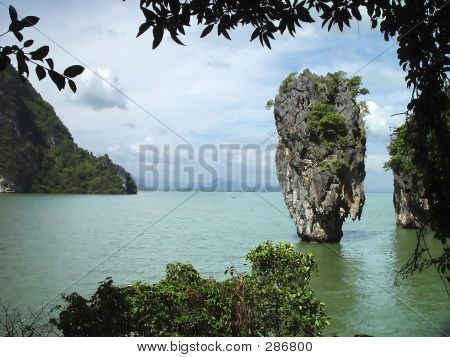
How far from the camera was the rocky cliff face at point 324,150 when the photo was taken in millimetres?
22281

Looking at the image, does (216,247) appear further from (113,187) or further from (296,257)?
(113,187)

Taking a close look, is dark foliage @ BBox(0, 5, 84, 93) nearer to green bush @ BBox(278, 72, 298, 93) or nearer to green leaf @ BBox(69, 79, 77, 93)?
green leaf @ BBox(69, 79, 77, 93)

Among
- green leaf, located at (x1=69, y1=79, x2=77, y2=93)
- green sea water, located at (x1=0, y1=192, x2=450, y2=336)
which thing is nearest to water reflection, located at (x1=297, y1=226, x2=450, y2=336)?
green sea water, located at (x1=0, y1=192, x2=450, y2=336)

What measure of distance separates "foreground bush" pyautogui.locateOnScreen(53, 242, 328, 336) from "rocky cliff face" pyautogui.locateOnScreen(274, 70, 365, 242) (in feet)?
55.0

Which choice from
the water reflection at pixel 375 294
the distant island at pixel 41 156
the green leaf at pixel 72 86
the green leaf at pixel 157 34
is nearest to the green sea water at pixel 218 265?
the water reflection at pixel 375 294

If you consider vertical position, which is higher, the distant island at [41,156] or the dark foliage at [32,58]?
the distant island at [41,156]

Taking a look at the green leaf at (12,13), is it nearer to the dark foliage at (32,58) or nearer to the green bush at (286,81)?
the dark foliage at (32,58)

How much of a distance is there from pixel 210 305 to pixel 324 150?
18.2 meters

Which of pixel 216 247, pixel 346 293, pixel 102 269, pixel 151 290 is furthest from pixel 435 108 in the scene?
pixel 216 247

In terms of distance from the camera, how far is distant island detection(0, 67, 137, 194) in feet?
246

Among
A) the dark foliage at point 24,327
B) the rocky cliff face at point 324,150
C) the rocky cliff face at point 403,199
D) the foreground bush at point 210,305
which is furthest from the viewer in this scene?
the rocky cliff face at point 403,199

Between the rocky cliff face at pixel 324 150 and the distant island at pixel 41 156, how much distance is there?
5870cm

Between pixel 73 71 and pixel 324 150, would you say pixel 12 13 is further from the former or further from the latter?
pixel 324 150

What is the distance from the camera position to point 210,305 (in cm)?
503
